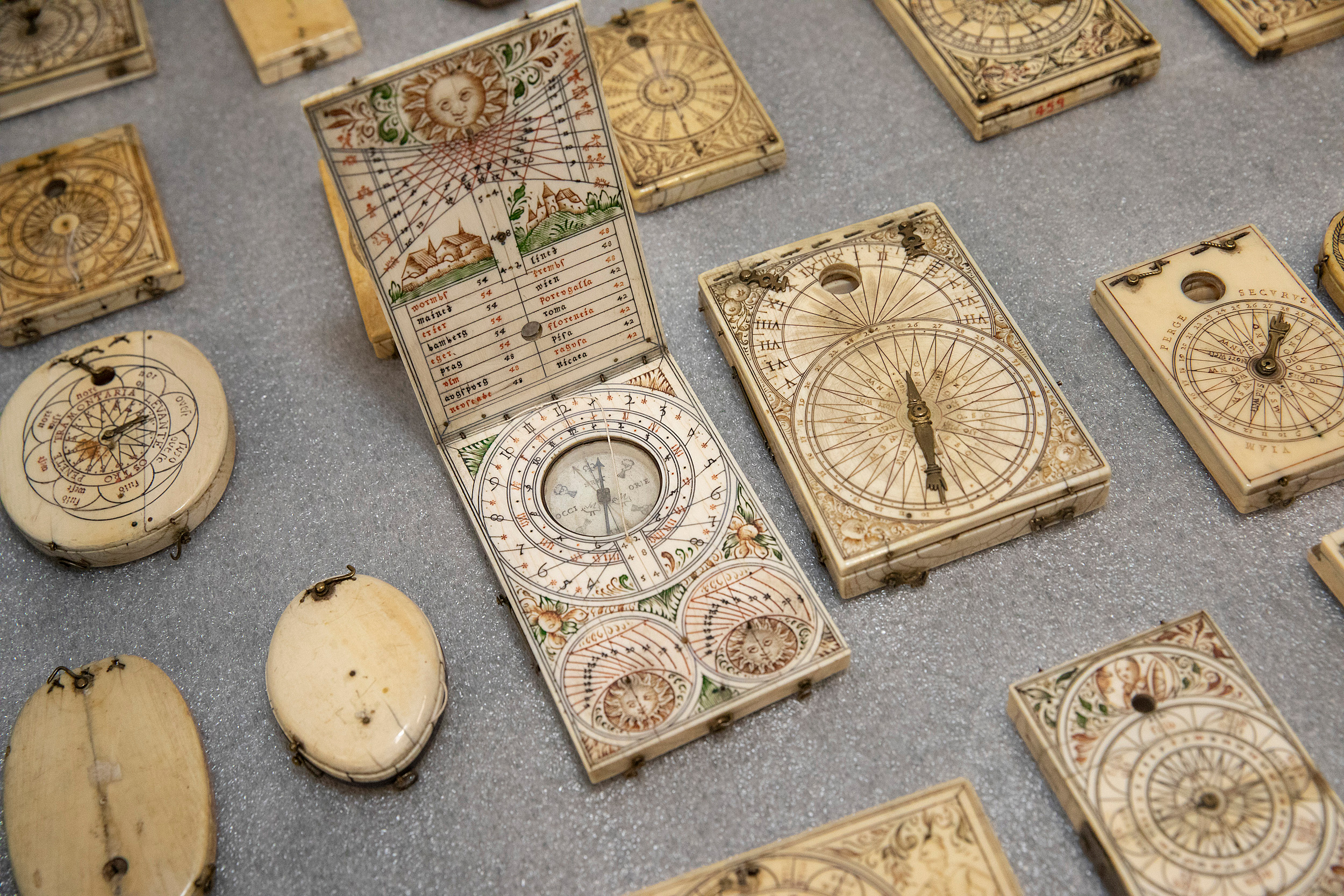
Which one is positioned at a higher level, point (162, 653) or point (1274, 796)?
point (162, 653)

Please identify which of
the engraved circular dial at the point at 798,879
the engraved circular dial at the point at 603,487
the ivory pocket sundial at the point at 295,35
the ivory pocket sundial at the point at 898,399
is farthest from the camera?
the ivory pocket sundial at the point at 295,35

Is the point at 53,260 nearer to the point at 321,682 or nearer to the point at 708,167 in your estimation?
the point at 321,682

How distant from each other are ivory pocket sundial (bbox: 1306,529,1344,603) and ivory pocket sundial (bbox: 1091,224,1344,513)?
0.71 feet

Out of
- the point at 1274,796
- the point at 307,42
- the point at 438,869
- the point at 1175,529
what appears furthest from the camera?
the point at 307,42

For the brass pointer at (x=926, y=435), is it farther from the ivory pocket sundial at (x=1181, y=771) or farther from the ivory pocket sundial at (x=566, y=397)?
the ivory pocket sundial at (x=1181, y=771)

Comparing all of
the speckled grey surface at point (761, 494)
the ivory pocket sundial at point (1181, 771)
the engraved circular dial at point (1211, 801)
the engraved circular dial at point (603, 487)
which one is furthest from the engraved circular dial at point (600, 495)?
the engraved circular dial at point (1211, 801)

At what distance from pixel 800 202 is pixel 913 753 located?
234 cm

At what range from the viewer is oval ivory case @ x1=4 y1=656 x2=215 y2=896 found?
366 cm

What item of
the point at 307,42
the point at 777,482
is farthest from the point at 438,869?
the point at 307,42

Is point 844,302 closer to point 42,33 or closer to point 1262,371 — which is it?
point 1262,371

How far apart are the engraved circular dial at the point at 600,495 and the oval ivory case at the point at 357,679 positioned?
415 mm

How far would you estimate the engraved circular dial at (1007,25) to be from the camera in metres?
5.12

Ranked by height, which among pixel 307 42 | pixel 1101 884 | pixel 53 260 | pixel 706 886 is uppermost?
pixel 307 42

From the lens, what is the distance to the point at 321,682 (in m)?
3.85
